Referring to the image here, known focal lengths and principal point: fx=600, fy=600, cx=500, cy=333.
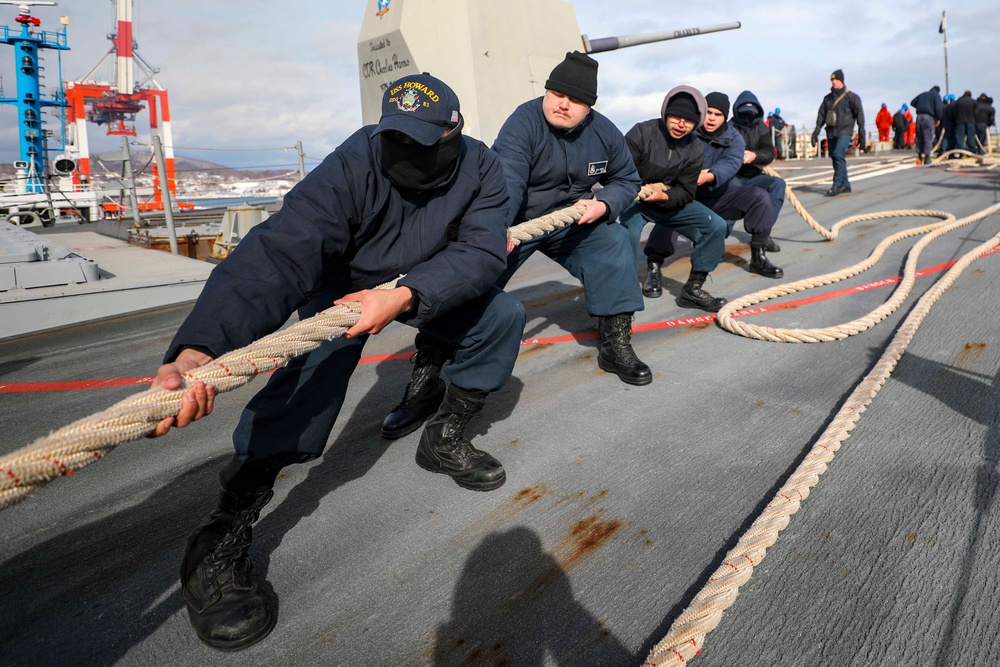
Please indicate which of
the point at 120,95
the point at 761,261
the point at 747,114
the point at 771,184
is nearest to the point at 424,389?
the point at 761,261

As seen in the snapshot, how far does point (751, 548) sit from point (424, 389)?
154 centimetres

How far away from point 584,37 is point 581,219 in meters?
10.8

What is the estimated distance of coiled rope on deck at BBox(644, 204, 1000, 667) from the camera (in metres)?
1.35

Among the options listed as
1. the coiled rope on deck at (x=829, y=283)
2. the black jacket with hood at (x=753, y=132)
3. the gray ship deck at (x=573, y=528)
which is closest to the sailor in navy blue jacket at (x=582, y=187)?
the gray ship deck at (x=573, y=528)

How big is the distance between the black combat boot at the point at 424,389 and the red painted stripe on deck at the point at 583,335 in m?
0.80

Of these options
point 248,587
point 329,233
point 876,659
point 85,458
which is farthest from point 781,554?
point 85,458

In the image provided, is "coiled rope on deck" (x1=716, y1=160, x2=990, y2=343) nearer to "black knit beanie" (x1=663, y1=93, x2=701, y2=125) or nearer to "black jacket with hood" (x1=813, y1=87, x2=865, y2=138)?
"black knit beanie" (x1=663, y1=93, x2=701, y2=125)

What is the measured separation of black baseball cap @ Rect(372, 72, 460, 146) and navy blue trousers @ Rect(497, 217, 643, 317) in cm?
129

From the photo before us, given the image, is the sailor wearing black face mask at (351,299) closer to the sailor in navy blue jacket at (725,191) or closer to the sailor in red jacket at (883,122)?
the sailor in navy blue jacket at (725,191)

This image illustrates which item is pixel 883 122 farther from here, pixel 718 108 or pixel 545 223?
pixel 545 223

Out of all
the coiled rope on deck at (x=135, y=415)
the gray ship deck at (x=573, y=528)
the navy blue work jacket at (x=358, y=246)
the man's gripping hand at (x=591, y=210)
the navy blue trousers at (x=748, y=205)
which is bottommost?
the gray ship deck at (x=573, y=528)

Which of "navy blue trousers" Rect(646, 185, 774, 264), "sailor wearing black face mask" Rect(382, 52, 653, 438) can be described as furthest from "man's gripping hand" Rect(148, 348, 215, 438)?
"navy blue trousers" Rect(646, 185, 774, 264)

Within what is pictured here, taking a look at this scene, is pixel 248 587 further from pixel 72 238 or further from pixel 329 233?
pixel 72 238

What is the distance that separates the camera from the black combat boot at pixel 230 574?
4.82 feet
